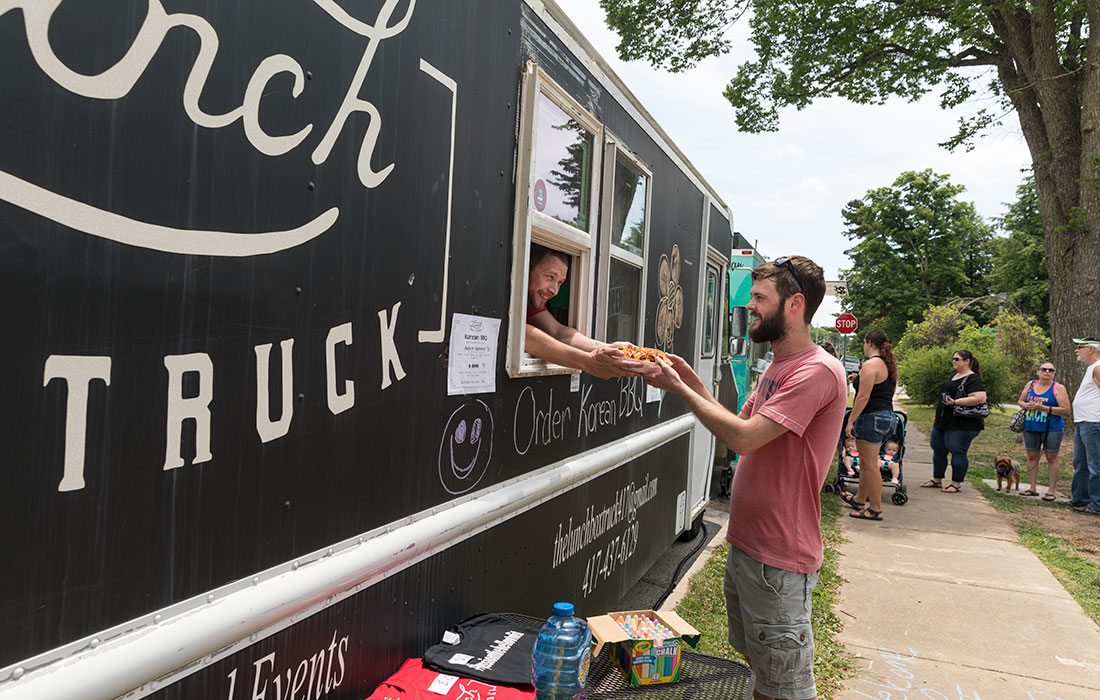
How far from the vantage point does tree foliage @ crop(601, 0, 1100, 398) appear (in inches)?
456

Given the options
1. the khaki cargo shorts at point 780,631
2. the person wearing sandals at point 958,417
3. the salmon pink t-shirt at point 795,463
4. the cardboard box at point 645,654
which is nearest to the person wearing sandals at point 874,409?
the person wearing sandals at point 958,417

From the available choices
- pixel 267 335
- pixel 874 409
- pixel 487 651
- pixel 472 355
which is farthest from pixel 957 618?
pixel 267 335

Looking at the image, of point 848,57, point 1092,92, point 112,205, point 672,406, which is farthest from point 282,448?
point 848,57

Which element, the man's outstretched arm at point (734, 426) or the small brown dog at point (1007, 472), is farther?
the small brown dog at point (1007, 472)

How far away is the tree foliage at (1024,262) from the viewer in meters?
38.8

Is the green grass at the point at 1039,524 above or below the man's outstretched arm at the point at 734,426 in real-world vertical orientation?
below

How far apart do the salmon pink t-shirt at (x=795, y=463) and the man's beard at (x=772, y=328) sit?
94 mm

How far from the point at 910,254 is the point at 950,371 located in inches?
979

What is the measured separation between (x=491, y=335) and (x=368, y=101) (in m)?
0.94

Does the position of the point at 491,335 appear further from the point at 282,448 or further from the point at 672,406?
the point at 672,406

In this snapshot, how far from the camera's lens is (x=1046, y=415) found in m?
9.10

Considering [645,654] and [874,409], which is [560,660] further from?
[874,409]

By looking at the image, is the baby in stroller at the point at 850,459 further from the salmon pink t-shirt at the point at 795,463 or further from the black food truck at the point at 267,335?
the black food truck at the point at 267,335

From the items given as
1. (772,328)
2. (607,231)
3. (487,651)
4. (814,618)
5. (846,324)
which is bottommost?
(814,618)
